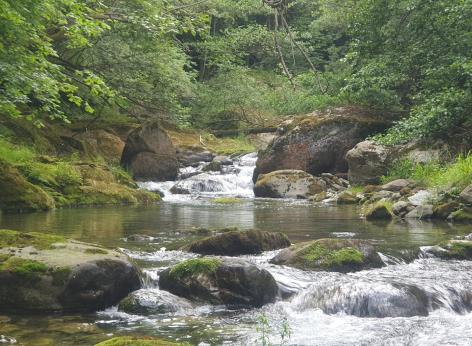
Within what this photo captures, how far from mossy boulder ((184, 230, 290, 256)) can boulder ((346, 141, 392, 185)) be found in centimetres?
984

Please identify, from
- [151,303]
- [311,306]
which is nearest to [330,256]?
[311,306]

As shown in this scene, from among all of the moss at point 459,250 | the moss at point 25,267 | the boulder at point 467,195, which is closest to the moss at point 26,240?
the moss at point 25,267

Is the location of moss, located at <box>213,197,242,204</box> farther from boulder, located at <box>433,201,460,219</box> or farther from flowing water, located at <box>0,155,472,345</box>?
boulder, located at <box>433,201,460,219</box>

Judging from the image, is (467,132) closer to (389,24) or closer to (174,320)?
(389,24)

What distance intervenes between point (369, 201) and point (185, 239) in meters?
7.06

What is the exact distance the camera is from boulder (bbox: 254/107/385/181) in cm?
A: 2088

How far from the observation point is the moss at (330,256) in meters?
7.91

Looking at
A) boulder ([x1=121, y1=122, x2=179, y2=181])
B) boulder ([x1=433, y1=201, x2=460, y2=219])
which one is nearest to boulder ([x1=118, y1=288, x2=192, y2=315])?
boulder ([x1=433, y1=201, x2=460, y2=219])

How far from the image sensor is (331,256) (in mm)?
7988

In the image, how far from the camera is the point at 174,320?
19.4 ft

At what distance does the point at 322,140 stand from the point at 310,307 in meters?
14.9

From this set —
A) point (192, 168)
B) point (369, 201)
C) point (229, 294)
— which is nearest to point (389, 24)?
point (369, 201)

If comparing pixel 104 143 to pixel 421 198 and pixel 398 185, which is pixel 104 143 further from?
pixel 421 198

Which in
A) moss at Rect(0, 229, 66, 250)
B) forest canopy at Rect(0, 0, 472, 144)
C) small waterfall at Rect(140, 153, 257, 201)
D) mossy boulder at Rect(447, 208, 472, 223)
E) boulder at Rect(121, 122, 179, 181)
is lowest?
moss at Rect(0, 229, 66, 250)
